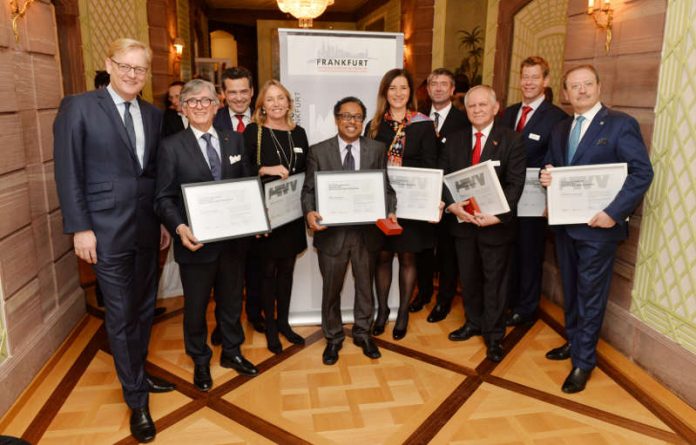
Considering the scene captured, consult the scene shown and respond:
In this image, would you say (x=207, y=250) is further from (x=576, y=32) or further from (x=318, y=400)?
(x=576, y=32)

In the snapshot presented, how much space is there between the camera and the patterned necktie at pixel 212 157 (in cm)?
255

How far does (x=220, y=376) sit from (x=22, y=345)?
109 cm

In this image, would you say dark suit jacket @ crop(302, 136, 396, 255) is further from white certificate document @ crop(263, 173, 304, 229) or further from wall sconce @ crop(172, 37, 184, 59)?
wall sconce @ crop(172, 37, 184, 59)

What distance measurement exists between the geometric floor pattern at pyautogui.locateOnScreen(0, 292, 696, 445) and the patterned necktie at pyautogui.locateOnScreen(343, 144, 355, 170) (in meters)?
1.18

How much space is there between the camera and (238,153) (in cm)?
266

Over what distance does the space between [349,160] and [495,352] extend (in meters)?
1.48

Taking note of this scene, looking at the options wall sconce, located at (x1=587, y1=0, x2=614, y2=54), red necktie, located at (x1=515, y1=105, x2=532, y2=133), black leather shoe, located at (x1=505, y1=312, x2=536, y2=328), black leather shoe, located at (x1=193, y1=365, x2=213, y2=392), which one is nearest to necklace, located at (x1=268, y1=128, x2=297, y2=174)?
black leather shoe, located at (x1=193, y1=365, x2=213, y2=392)

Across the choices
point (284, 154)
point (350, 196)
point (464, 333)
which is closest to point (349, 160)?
point (350, 196)

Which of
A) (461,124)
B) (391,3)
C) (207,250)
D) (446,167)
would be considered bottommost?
(207,250)

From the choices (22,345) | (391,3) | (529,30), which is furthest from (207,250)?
(391,3)

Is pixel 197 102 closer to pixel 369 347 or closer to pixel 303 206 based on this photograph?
pixel 303 206

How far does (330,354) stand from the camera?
3.16m

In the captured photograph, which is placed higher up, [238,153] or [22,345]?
[238,153]

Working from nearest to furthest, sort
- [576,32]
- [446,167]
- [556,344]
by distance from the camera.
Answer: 1. [446,167]
2. [556,344]
3. [576,32]
